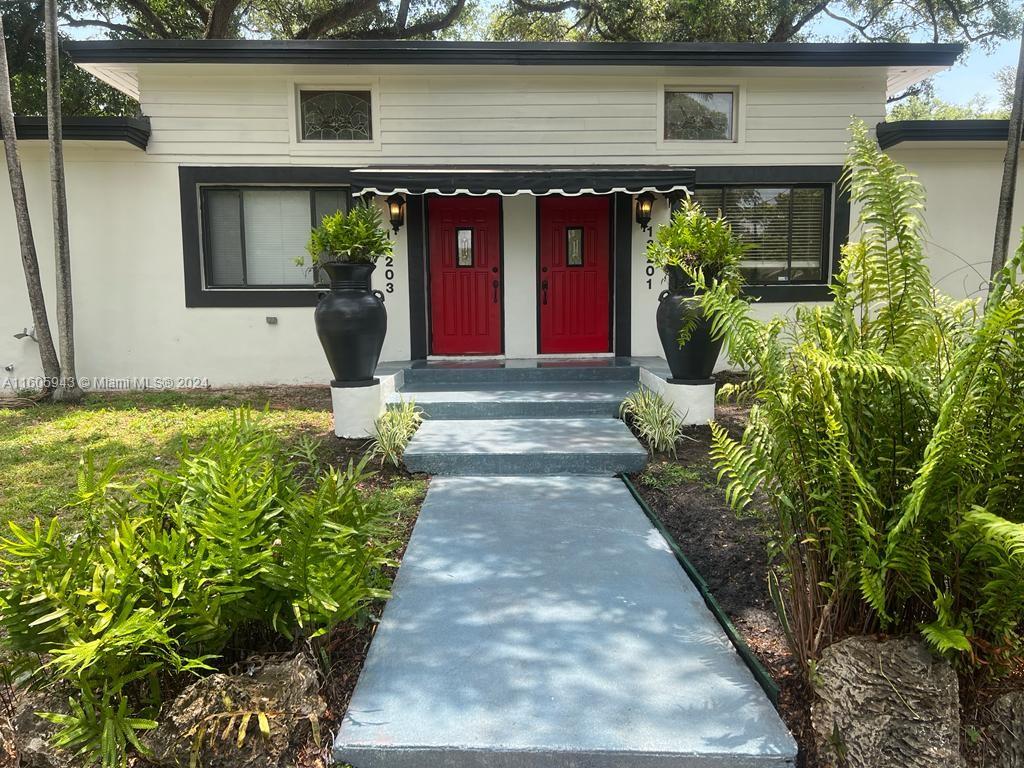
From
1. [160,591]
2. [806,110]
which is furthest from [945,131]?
[160,591]

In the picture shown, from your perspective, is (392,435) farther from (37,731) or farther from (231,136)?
(231,136)

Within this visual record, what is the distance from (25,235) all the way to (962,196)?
1189 cm

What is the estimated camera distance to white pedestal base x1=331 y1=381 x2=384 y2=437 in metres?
6.08

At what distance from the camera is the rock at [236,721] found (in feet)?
6.79

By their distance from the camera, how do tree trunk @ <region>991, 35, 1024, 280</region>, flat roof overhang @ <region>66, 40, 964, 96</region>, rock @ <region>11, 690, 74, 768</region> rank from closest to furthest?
rock @ <region>11, 690, 74, 768</region>, tree trunk @ <region>991, 35, 1024, 280</region>, flat roof overhang @ <region>66, 40, 964, 96</region>

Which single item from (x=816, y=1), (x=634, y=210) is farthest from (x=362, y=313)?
(x=816, y=1)

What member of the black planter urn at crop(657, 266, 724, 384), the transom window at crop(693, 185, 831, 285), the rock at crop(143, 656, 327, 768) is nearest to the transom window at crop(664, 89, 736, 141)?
the transom window at crop(693, 185, 831, 285)

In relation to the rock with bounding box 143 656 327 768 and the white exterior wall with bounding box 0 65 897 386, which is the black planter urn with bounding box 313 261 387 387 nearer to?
the white exterior wall with bounding box 0 65 897 386

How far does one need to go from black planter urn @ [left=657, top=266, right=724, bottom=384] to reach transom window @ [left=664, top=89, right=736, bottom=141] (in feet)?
12.8

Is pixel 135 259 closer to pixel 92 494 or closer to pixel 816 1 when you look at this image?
pixel 92 494

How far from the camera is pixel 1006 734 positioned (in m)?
2.09

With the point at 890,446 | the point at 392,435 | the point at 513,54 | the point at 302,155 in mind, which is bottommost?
the point at 392,435

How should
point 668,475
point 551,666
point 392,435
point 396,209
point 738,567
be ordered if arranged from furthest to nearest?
point 396,209 → point 392,435 → point 668,475 → point 738,567 → point 551,666

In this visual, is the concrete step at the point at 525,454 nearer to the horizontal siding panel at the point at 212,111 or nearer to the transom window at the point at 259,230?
the transom window at the point at 259,230
